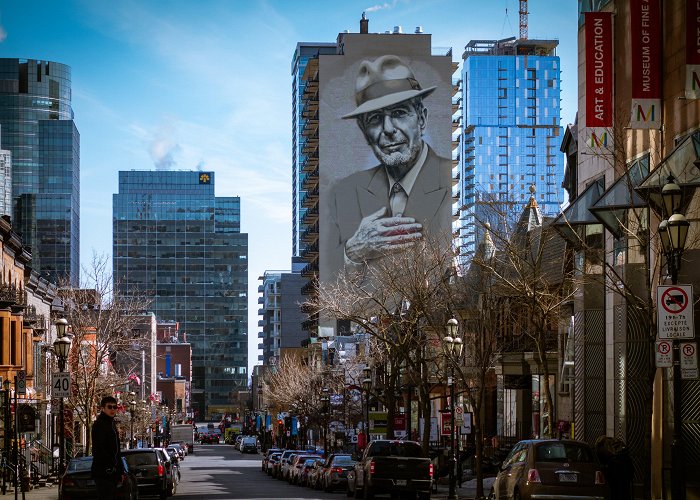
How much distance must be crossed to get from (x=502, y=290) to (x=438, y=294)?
8.34 metres

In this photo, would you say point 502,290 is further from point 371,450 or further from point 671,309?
point 671,309

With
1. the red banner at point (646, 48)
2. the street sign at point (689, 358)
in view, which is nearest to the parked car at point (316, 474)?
the red banner at point (646, 48)

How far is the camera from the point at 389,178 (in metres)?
143

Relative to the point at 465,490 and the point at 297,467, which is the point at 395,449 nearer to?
the point at 465,490

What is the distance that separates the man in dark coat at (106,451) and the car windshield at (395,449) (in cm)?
1685

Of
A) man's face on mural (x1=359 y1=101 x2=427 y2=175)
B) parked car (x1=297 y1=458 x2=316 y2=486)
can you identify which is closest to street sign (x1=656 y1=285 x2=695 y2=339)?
parked car (x1=297 y1=458 x2=316 y2=486)

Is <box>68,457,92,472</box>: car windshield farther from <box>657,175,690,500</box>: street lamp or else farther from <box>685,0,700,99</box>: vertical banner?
<box>685,0,700,99</box>: vertical banner

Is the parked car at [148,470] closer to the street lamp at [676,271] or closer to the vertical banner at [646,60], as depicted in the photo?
the vertical banner at [646,60]

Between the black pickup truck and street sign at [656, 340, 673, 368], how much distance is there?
14.2 m

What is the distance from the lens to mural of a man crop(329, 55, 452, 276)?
13975 cm

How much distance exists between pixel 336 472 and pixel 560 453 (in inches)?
873

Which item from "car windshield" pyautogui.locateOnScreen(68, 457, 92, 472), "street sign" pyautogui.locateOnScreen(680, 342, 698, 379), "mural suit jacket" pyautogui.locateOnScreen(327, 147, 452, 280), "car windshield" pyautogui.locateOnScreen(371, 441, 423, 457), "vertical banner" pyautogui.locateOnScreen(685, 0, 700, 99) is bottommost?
"car windshield" pyautogui.locateOnScreen(371, 441, 423, 457)

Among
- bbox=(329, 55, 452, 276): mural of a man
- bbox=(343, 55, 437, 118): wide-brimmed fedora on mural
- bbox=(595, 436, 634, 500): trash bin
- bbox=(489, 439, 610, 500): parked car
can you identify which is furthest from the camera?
bbox=(343, 55, 437, 118): wide-brimmed fedora on mural

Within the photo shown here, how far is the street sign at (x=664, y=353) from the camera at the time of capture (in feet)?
77.0
